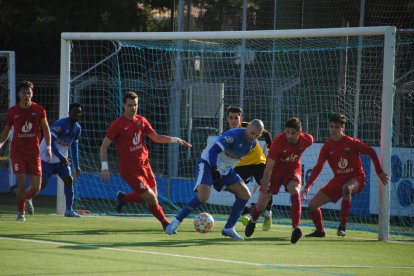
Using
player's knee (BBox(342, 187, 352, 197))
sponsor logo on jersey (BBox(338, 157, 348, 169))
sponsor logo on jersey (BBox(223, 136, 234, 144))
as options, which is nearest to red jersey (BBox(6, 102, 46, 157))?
sponsor logo on jersey (BBox(223, 136, 234, 144))

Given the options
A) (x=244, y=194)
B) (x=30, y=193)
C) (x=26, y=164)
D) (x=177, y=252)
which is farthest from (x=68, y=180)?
(x=177, y=252)

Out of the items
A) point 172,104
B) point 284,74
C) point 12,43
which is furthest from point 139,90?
point 12,43

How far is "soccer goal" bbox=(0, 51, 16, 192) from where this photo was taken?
19.2 m

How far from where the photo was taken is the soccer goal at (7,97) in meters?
19.2

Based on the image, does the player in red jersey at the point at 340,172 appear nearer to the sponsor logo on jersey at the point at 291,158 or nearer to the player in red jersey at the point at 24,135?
the sponsor logo on jersey at the point at 291,158

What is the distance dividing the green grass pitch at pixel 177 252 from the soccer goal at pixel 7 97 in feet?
20.4

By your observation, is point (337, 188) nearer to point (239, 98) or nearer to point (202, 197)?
point (202, 197)

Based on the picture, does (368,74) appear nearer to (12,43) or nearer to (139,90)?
(139,90)

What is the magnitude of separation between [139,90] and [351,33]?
7.24 metres

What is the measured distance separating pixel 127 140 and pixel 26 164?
2188 mm

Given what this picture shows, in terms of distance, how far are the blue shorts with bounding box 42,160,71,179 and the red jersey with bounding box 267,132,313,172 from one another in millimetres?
4084

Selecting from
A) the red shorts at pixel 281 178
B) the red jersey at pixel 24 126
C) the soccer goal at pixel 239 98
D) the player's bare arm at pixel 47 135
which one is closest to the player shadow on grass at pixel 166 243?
the red shorts at pixel 281 178

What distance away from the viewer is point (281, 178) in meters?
12.3

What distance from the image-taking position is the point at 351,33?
41.6 feet
